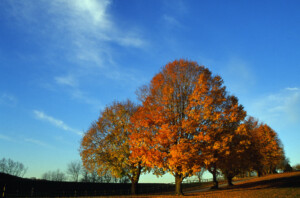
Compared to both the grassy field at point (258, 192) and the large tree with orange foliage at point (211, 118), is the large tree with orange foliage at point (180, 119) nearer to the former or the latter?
the large tree with orange foliage at point (211, 118)

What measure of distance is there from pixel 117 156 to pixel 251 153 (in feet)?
69.1

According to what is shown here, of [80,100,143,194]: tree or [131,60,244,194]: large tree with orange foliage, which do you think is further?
[80,100,143,194]: tree

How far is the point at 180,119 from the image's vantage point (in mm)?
22047

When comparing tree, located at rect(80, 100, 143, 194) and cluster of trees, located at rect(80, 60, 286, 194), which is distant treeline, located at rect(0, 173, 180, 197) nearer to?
tree, located at rect(80, 100, 143, 194)

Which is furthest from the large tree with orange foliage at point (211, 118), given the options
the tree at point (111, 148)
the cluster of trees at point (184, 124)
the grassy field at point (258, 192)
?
the tree at point (111, 148)

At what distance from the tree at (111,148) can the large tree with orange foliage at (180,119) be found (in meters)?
11.2

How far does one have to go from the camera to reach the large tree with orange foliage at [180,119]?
64.2ft

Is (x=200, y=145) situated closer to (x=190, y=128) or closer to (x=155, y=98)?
(x=190, y=128)

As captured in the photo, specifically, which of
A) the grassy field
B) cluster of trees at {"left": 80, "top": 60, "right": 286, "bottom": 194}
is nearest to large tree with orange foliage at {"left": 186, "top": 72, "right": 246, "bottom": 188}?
cluster of trees at {"left": 80, "top": 60, "right": 286, "bottom": 194}

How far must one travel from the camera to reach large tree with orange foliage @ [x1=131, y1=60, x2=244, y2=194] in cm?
1958

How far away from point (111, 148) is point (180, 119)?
15.6 meters

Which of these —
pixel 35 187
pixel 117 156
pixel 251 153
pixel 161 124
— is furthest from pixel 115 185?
pixel 161 124

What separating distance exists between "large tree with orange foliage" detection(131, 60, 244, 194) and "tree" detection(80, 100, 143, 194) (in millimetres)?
11207

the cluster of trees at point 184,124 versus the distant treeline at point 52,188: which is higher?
the cluster of trees at point 184,124
